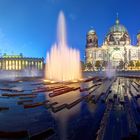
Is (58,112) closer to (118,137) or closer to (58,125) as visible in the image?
(58,125)

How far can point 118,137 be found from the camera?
841 cm

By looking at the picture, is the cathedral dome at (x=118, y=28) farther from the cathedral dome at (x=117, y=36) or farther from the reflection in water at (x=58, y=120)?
the reflection in water at (x=58, y=120)

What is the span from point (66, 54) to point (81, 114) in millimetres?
33264

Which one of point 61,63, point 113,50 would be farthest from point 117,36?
point 61,63

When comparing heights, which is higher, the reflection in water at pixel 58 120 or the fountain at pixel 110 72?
the fountain at pixel 110 72

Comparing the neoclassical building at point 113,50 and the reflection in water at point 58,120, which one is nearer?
the reflection in water at point 58,120

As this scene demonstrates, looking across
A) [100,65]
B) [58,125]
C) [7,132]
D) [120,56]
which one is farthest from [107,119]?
[120,56]

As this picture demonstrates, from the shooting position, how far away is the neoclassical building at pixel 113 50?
6088 inches

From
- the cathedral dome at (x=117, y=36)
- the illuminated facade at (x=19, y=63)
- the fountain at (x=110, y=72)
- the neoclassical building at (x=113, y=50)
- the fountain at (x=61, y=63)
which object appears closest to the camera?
the fountain at (x=61, y=63)

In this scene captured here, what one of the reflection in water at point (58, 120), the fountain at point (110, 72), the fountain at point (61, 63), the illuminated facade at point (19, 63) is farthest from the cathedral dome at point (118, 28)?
the reflection in water at point (58, 120)

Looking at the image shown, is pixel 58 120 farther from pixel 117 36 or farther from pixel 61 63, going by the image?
pixel 117 36

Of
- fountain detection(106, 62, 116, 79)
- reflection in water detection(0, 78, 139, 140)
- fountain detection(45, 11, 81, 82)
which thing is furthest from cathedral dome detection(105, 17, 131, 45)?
reflection in water detection(0, 78, 139, 140)

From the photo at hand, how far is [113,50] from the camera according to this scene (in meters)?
159

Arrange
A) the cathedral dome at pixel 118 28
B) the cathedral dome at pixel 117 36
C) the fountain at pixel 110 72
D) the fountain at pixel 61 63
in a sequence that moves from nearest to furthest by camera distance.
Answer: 1. the fountain at pixel 61 63
2. the fountain at pixel 110 72
3. the cathedral dome at pixel 117 36
4. the cathedral dome at pixel 118 28
